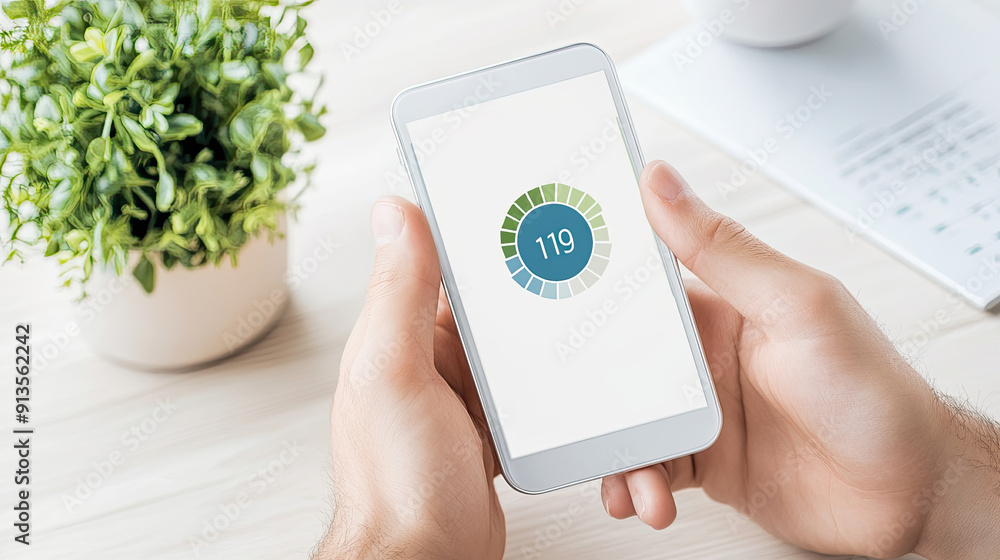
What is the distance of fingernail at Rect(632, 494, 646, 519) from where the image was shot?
564 millimetres

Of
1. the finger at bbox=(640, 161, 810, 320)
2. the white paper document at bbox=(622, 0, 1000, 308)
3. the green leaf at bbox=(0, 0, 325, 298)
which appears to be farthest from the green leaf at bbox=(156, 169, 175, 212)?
the white paper document at bbox=(622, 0, 1000, 308)

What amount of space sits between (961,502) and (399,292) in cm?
43

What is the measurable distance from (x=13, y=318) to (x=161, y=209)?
307 millimetres

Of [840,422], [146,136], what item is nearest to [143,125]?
[146,136]

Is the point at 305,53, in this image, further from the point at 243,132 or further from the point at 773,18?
the point at 773,18

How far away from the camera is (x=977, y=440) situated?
22.4 inches

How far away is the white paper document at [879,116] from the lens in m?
0.68

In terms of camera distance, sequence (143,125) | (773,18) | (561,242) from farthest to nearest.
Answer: (773,18) → (561,242) → (143,125)

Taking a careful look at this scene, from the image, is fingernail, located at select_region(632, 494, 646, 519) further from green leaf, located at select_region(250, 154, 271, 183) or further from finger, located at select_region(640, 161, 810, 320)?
green leaf, located at select_region(250, 154, 271, 183)

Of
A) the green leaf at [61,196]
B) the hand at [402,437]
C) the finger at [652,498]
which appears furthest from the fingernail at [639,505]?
the green leaf at [61,196]

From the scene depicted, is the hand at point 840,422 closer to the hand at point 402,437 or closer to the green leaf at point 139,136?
the hand at point 402,437

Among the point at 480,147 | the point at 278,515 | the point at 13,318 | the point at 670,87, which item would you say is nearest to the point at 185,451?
the point at 278,515

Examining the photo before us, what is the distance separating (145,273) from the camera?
21.5 inches

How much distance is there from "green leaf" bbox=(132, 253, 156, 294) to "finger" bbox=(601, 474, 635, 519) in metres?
0.36
